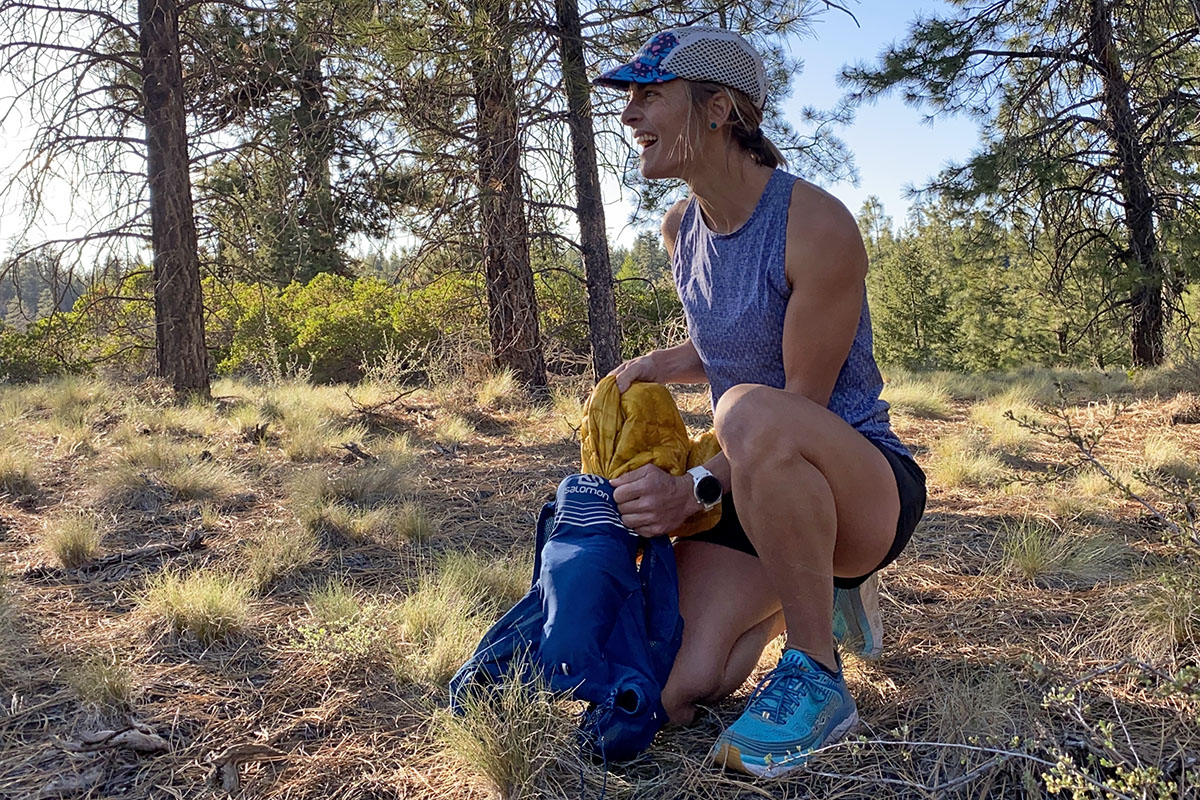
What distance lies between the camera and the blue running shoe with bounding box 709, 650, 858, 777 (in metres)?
1.64

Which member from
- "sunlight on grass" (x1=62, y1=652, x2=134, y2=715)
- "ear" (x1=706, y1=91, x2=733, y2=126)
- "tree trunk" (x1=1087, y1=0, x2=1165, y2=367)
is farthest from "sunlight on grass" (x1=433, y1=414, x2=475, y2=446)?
"tree trunk" (x1=1087, y1=0, x2=1165, y2=367)

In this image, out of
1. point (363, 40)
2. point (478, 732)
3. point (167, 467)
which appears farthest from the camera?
point (363, 40)

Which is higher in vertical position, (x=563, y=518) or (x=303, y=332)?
(x=303, y=332)

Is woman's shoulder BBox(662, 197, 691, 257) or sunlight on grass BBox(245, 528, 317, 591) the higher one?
woman's shoulder BBox(662, 197, 691, 257)

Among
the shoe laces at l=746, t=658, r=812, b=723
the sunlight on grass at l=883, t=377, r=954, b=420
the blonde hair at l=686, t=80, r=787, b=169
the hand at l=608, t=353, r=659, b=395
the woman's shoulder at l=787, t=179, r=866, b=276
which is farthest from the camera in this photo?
the sunlight on grass at l=883, t=377, r=954, b=420

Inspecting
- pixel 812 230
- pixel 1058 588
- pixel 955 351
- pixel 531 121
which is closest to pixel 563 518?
pixel 812 230

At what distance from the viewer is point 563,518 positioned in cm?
199

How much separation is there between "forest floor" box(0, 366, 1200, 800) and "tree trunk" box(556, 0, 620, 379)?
163cm

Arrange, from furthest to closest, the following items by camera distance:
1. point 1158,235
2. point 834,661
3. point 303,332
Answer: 1. point 303,332
2. point 1158,235
3. point 834,661

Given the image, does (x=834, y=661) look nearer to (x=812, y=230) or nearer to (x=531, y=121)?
(x=812, y=230)

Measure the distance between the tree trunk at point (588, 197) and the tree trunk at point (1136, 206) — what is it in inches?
192

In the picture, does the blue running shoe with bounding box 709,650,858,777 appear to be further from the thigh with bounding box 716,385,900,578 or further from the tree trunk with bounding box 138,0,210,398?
the tree trunk with bounding box 138,0,210,398

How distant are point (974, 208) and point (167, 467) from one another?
30.4 feet

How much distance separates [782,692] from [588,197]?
461 centimetres
